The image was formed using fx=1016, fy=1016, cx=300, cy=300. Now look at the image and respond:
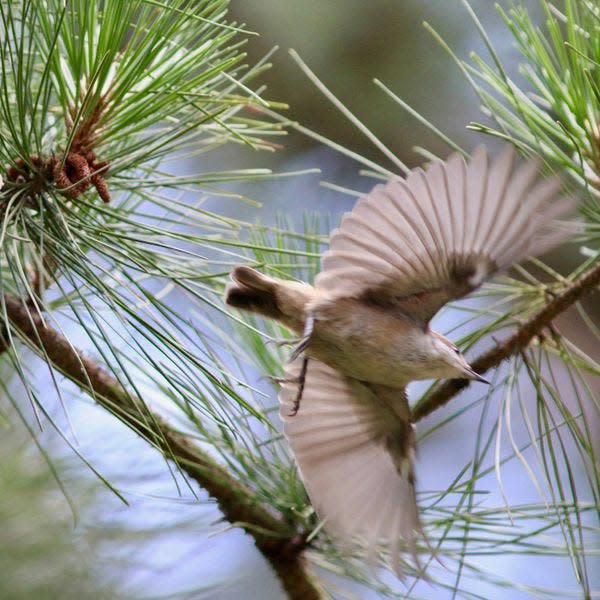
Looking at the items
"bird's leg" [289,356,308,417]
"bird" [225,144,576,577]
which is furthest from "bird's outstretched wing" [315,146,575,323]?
"bird's leg" [289,356,308,417]

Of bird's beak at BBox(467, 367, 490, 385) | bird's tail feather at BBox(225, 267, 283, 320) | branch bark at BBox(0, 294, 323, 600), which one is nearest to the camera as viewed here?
branch bark at BBox(0, 294, 323, 600)

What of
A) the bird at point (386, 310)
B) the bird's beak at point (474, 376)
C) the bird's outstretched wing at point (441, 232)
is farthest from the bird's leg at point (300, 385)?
the bird's beak at point (474, 376)

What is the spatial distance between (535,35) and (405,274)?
0.29 metres

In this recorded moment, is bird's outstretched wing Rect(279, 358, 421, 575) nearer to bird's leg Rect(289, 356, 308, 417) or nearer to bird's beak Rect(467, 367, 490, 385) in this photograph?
bird's leg Rect(289, 356, 308, 417)

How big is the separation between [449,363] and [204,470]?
0.29 m

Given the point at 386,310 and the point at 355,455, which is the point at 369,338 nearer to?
the point at 386,310

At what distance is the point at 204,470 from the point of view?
38.9 inches

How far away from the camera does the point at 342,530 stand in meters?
1.09

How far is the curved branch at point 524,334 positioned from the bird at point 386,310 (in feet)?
0.07

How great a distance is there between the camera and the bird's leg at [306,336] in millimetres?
1092

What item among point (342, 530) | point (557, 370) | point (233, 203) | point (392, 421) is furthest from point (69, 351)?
point (557, 370)

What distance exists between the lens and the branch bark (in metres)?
0.94

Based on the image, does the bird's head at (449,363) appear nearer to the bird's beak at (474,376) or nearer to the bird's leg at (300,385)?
the bird's beak at (474,376)

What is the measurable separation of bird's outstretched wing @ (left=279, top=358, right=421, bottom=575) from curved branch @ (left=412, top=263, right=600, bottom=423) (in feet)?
0.45
